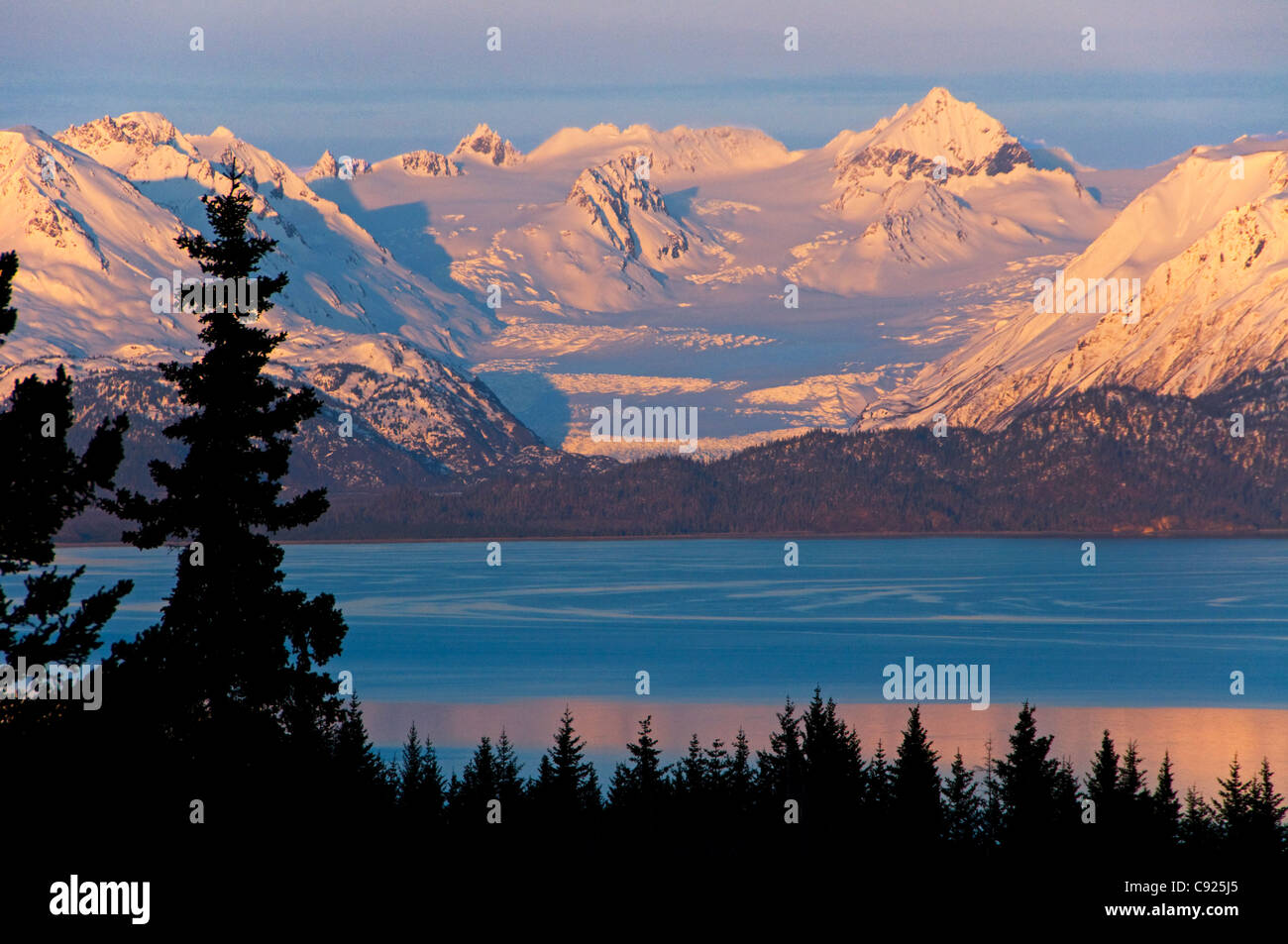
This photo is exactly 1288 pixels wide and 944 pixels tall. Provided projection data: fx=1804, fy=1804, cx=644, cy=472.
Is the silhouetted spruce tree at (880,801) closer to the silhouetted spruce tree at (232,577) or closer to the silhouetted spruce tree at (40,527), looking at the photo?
the silhouetted spruce tree at (232,577)

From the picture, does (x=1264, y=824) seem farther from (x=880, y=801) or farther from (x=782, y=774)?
(x=782, y=774)

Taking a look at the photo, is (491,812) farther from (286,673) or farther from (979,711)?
(979,711)

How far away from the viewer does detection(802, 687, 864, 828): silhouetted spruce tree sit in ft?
246

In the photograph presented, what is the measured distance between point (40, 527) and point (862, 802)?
174 ft

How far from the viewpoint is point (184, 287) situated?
121 ft

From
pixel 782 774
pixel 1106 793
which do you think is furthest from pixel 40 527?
pixel 1106 793

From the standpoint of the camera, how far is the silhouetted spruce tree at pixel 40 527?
30.5m

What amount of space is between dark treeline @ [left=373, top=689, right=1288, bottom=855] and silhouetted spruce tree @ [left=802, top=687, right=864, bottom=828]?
0.07 meters

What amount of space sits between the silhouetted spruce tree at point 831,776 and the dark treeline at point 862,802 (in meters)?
0.07

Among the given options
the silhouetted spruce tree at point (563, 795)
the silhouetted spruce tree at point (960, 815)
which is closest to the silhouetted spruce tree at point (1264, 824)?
the silhouetted spruce tree at point (960, 815)

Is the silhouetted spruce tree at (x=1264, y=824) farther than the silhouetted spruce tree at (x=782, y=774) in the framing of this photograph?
No

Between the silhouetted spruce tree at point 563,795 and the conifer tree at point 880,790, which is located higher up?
the silhouetted spruce tree at point 563,795
